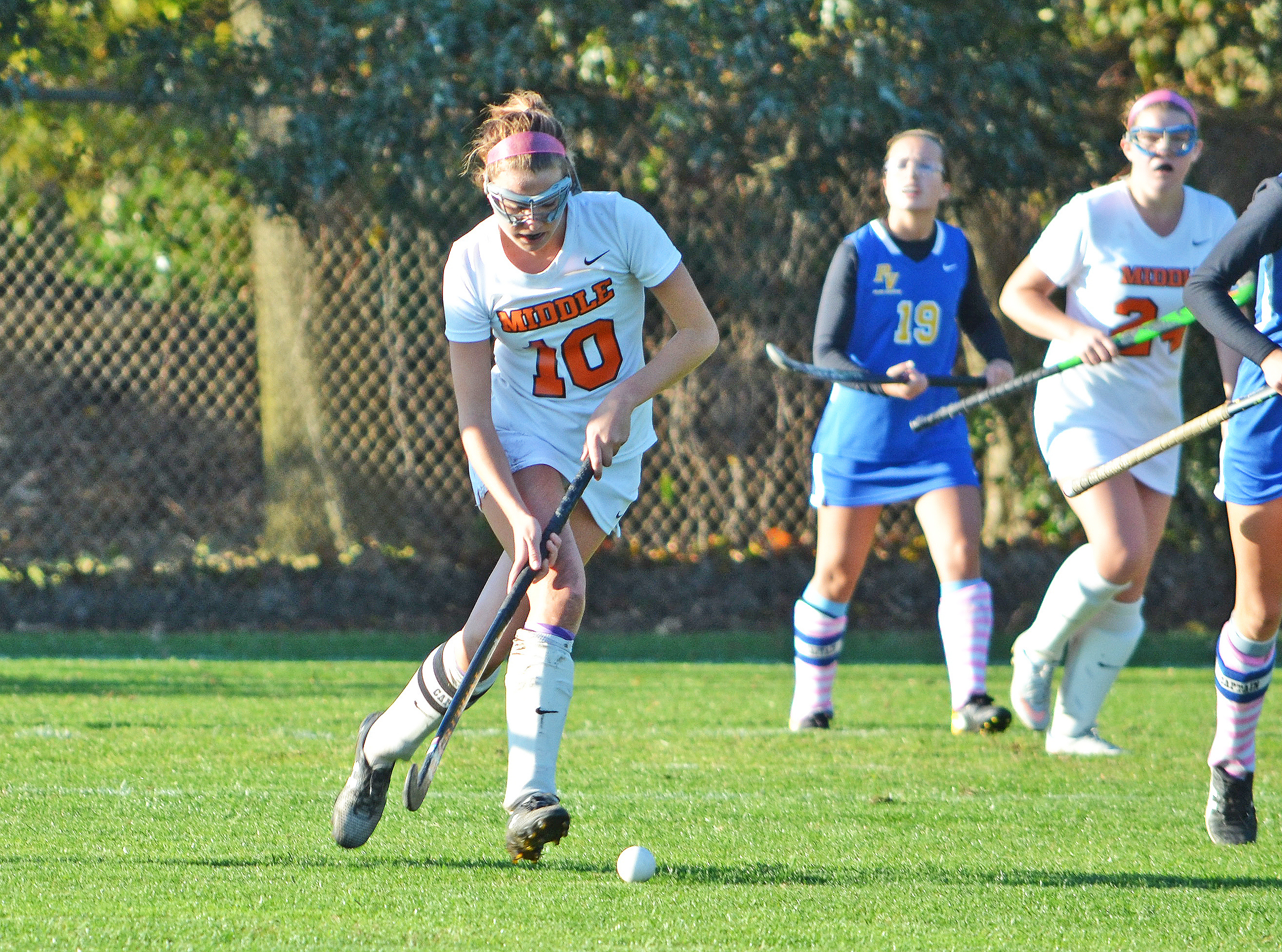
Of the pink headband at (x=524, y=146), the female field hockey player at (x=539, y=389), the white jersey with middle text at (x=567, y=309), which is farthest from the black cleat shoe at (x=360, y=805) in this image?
the pink headband at (x=524, y=146)

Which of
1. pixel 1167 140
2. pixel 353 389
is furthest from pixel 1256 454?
pixel 353 389

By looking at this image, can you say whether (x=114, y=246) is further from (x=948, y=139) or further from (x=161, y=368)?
(x=948, y=139)

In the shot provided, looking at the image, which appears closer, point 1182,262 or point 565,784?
point 565,784

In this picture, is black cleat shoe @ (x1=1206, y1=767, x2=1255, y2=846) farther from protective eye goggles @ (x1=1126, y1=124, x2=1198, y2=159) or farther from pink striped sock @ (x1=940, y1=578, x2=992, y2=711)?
protective eye goggles @ (x1=1126, y1=124, x2=1198, y2=159)

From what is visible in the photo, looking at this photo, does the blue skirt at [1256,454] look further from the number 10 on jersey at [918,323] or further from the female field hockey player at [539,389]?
the number 10 on jersey at [918,323]

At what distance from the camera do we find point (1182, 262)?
5168 millimetres

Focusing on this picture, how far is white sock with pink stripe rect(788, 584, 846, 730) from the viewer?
574 cm

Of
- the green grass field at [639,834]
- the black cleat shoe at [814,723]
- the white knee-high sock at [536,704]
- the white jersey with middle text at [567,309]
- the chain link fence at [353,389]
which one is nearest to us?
the green grass field at [639,834]

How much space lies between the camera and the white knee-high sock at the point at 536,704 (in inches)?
134

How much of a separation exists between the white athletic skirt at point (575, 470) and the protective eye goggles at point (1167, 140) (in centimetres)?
212

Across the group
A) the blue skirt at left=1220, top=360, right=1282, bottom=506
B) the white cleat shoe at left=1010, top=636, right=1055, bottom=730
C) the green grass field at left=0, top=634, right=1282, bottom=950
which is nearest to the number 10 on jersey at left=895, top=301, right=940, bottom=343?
the white cleat shoe at left=1010, top=636, right=1055, bottom=730

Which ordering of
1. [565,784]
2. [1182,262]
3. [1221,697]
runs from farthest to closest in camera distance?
[1182,262], [565,784], [1221,697]

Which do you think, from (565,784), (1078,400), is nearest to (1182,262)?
(1078,400)

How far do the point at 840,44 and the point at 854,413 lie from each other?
340 centimetres
